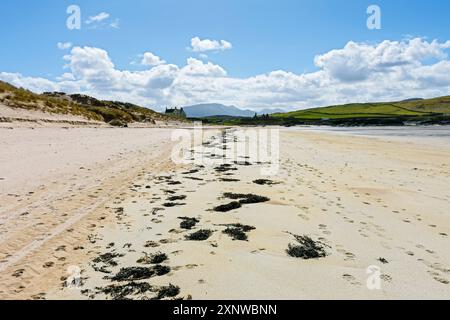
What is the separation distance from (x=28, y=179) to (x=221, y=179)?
6579mm

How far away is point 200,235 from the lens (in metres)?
6.80

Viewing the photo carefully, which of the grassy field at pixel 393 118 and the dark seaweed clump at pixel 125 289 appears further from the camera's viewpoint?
the grassy field at pixel 393 118

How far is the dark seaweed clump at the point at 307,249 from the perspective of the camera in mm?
5895

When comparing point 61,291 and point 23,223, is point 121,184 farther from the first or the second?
point 61,291

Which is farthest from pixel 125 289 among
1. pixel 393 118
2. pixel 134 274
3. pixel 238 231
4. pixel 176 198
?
pixel 393 118

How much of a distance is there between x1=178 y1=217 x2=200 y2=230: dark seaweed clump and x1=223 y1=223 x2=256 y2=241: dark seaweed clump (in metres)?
0.76

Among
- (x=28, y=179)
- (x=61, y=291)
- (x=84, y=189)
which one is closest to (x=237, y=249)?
(x=61, y=291)

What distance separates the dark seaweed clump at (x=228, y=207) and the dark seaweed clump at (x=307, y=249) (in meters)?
2.61

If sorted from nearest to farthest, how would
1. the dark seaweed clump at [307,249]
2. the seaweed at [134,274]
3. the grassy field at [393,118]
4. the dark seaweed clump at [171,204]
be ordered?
the seaweed at [134,274] → the dark seaweed clump at [307,249] → the dark seaweed clump at [171,204] → the grassy field at [393,118]

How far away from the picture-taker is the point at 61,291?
4609mm

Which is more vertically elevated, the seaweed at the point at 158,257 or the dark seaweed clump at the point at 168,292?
the seaweed at the point at 158,257

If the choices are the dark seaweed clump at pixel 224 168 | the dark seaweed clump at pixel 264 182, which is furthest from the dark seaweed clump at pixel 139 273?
the dark seaweed clump at pixel 224 168

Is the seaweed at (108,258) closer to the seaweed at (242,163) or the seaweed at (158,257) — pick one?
the seaweed at (158,257)

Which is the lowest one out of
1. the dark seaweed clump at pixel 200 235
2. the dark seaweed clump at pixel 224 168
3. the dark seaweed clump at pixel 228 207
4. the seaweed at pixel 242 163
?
the dark seaweed clump at pixel 200 235
